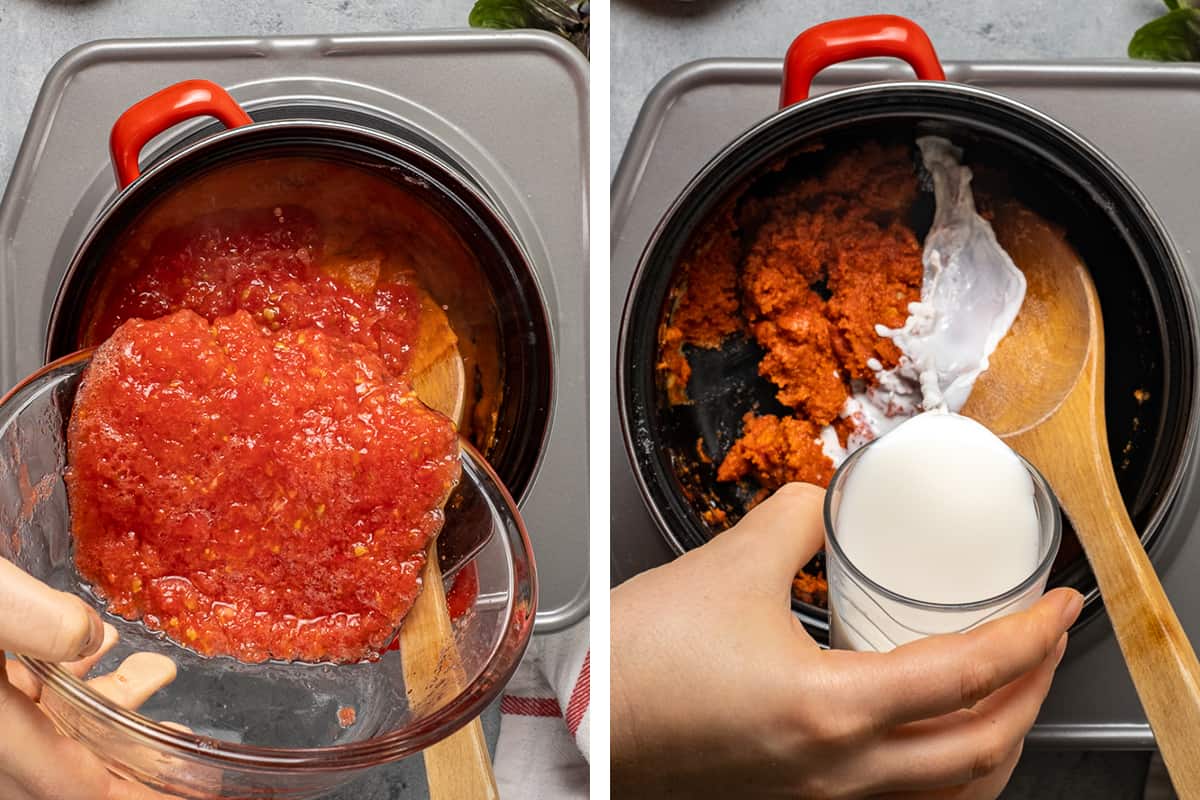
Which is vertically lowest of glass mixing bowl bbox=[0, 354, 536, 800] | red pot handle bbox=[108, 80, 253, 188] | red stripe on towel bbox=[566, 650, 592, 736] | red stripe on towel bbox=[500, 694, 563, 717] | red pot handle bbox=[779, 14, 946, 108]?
red stripe on towel bbox=[500, 694, 563, 717]

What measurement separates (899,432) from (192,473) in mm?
322

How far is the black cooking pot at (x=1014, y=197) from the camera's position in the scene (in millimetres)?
424

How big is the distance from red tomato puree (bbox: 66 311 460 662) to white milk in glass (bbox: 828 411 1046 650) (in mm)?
206

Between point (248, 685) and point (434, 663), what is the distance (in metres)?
0.09

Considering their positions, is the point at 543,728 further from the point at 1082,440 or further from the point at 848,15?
the point at 848,15

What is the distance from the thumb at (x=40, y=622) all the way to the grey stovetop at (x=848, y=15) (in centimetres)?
34

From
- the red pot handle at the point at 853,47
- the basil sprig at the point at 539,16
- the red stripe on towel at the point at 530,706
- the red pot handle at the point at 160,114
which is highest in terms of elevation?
the basil sprig at the point at 539,16

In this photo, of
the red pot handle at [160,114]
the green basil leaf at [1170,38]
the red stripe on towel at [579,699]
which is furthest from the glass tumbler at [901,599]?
the red pot handle at [160,114]

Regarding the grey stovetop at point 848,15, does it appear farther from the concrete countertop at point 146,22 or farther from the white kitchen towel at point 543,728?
the white kitchen towel at point 543,728

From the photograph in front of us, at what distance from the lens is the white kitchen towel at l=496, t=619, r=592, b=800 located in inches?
18.1

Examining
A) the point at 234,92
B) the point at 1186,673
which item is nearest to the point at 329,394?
the point at 234,92

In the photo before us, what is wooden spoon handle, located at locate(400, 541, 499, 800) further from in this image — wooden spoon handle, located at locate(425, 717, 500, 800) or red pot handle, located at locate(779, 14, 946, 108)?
red pot handle, located at locate(779, 14, 946, 108)

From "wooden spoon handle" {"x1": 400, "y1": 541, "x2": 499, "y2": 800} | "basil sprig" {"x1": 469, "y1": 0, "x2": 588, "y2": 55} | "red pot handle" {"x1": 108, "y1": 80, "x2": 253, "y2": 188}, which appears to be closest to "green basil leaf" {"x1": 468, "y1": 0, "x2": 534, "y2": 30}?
"basil sprig" {"x1": 469, "y1": 0, "x2": 588, "y2": 55}

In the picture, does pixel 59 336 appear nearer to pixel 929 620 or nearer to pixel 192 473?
pixel 192 473
